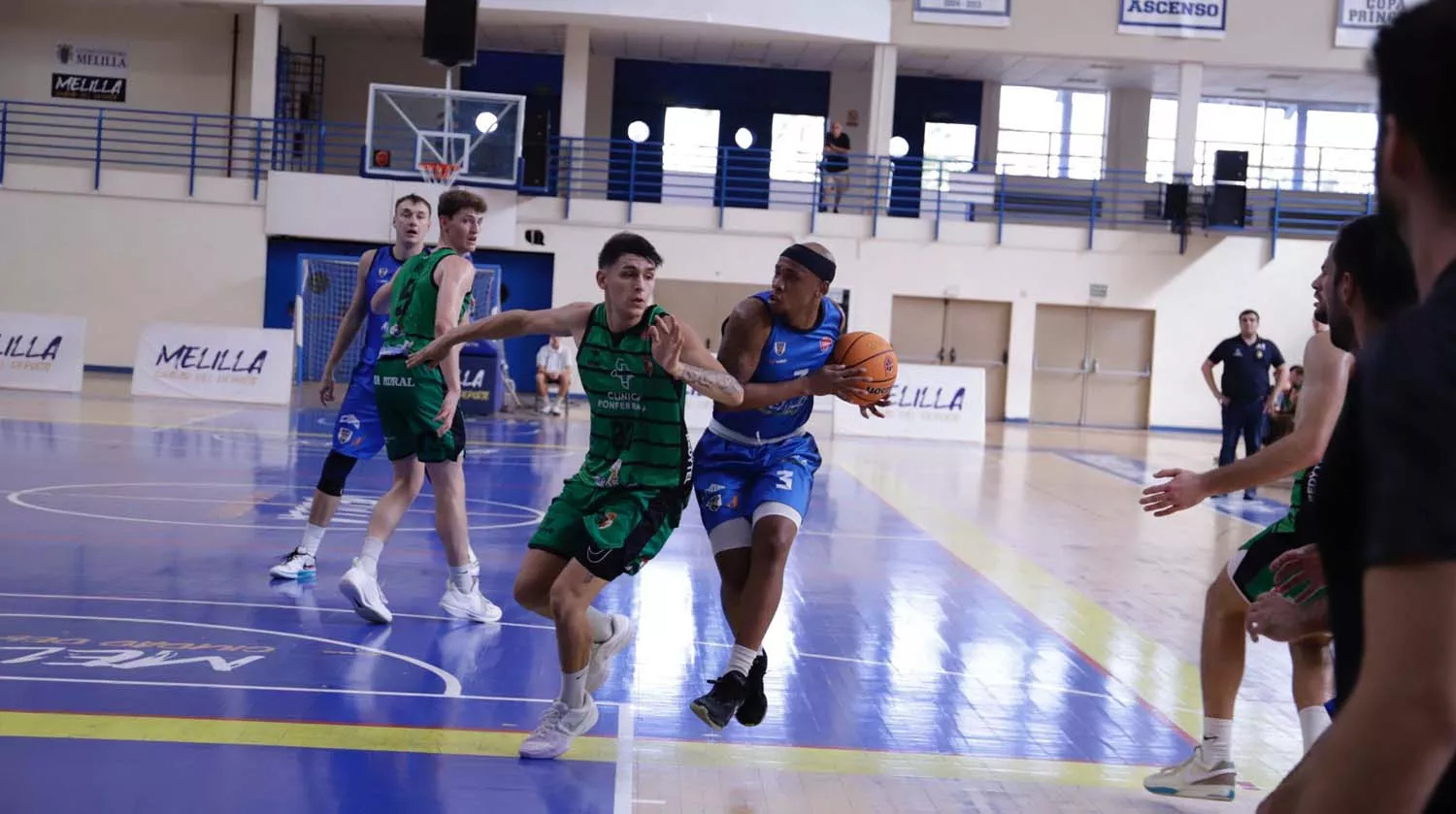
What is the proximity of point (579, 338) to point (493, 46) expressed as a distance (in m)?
24.9

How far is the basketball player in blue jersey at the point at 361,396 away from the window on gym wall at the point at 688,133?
22023 mm

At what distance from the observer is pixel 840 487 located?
1423cm

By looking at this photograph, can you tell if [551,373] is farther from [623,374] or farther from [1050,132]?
[623,374]

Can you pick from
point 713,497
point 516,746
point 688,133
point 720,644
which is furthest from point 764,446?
point 688,133

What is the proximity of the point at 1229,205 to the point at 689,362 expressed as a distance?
74.1ft

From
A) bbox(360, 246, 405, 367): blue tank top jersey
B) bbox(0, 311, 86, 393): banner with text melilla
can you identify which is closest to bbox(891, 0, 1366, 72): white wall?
bbox(0, 311, 86, 393): banner with text melilla

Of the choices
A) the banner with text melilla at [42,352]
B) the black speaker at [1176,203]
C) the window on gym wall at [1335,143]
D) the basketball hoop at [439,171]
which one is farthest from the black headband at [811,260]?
the window on gym wall at [1335,143]

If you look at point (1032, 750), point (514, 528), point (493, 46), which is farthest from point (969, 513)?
point (493, 46)

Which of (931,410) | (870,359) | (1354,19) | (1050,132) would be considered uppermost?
(1354,19)

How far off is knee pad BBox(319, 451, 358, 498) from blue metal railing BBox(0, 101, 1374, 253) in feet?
58.1

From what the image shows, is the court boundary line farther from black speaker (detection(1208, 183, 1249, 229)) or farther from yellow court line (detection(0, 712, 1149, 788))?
black speaker (detection(1208, 183, 1249, 229))

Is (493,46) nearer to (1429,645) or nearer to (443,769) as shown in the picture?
(443,769)

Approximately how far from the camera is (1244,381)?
1526 centimetres

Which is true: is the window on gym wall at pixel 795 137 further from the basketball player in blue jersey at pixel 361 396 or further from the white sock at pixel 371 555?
the white sock at pixel 371 555
